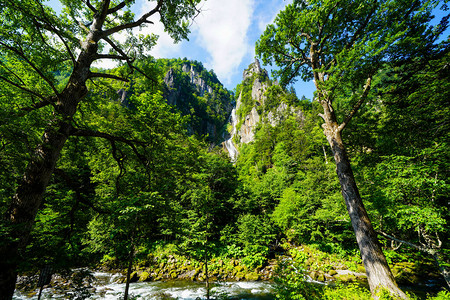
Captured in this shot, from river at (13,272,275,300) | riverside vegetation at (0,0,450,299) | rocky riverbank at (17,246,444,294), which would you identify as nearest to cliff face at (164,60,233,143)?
rocky riverbank at (17,246,444,294)

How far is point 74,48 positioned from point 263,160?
115 feet

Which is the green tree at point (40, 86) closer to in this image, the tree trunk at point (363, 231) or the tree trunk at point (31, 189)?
the tree trunk at point (31, 189)

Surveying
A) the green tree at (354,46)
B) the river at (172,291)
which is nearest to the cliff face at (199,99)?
the river at (172,291)

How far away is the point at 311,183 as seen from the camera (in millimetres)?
16500

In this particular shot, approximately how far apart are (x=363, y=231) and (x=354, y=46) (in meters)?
4.71

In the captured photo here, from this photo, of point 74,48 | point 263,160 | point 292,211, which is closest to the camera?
point 74,48

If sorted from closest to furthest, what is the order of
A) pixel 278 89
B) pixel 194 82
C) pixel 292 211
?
pixel 278 89 → pixel 292 211 → pixel 194 82

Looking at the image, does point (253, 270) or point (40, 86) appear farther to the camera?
point (253, 270)

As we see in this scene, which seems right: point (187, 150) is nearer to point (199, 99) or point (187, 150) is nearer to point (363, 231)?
point (363, 231)

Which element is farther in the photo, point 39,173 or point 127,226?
point 127,226

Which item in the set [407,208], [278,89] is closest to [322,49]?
[278,89]

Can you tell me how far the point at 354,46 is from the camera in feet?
13.9

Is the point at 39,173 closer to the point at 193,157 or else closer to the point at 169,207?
the point at 169,207

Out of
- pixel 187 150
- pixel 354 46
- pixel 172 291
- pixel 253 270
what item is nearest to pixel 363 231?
pixel 354 46
